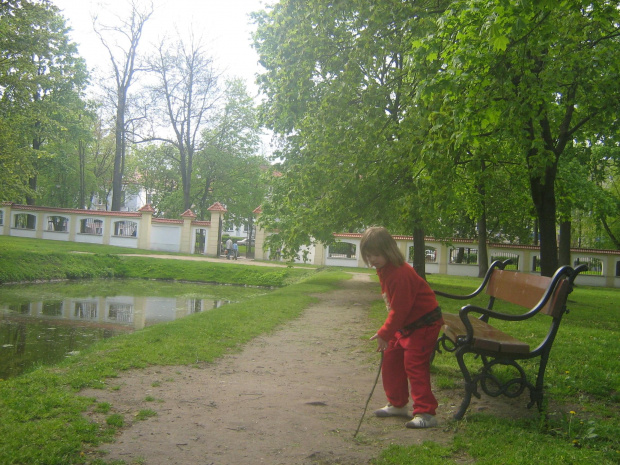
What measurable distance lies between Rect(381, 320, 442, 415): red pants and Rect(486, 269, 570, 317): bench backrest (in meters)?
0.96

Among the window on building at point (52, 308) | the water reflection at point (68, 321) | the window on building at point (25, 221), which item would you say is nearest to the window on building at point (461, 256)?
the water reflection at point (68, 321)

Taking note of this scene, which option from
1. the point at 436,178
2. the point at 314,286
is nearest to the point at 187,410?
the point at 436,178

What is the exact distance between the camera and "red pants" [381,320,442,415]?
4.08m

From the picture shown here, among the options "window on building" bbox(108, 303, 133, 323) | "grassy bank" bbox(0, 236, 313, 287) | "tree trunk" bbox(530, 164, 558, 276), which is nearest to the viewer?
"window on building" bbox(108, 303, 133, 323)

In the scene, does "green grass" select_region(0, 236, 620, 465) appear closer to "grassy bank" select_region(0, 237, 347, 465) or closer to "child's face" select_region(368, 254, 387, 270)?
"grassy bank" select_region(0, 237, 347, 465)

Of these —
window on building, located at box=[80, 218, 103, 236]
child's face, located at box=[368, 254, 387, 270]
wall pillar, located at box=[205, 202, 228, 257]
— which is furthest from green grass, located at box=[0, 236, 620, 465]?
window on building, located at box=[80, 218, 103, 236]

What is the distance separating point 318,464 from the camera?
331cm

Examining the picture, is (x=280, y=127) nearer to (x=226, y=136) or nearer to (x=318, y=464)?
(x=318, y=464)

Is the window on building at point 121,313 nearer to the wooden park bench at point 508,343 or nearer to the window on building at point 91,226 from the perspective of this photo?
the wooden park bench at point 508,343

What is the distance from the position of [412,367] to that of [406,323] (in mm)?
338

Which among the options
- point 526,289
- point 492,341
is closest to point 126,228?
point 526,289

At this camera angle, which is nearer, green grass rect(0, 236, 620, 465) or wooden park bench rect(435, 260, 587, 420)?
green grass rect(0, 236, 620, 465)

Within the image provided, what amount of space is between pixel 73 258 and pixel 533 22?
20717 mm

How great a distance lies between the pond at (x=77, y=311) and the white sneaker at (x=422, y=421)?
17.2 feet
